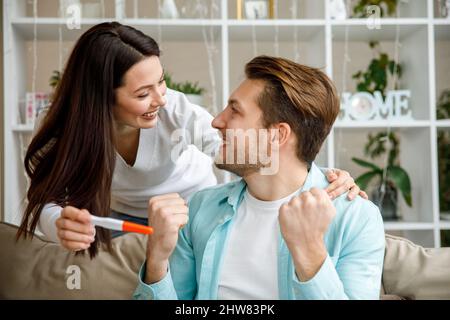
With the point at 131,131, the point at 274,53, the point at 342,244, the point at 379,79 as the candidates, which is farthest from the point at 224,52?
the point at 342,244

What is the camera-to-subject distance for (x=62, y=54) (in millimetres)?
1215

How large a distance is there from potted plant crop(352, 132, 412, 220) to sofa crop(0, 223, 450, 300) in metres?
0.34

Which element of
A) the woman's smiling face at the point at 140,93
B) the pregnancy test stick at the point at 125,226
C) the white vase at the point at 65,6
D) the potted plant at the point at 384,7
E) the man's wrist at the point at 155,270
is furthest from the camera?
the potted plant at the point at 384,7

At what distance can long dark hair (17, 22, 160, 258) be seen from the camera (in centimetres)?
95

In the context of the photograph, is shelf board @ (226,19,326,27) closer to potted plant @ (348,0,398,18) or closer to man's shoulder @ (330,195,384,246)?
potted plant @ (348,0,398,18)

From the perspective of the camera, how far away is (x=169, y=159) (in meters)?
1.16

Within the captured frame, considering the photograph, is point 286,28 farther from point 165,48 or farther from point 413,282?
point 413,282

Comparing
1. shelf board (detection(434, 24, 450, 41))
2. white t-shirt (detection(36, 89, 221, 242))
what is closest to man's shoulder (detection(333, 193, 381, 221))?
white t-shirt (detection(36, 89, 221, 242))

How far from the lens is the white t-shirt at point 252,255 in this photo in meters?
0.92

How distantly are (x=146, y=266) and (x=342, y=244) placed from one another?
0.29 metres

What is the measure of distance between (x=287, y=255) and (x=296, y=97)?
0.80 ft

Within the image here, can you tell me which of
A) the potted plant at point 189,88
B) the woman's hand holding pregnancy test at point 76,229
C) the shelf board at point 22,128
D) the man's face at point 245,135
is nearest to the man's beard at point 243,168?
the man's face at point 245,135

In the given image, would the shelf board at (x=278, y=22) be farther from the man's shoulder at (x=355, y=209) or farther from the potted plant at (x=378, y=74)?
the man's shoulder at (x=355, y=209)

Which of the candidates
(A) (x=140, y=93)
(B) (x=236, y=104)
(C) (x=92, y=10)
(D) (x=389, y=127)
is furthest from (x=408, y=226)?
(C) (x=92, y=10)
